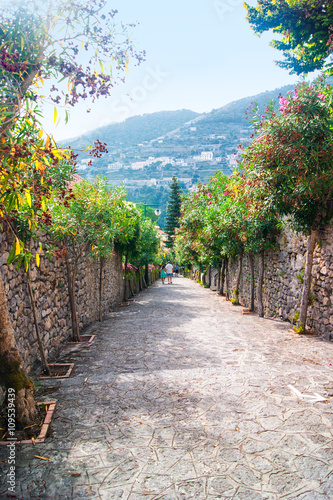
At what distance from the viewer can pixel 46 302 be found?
19.4ft

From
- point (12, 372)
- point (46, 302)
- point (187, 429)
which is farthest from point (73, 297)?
point (187, 429)

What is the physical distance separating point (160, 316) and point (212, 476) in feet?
28.6

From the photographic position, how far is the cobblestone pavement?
8.22ft

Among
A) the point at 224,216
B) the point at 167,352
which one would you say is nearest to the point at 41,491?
the point at 167,352

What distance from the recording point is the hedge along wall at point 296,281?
7118 mm

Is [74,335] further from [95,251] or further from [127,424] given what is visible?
[127,424]

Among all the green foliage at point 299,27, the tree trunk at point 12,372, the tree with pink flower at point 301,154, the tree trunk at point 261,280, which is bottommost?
the tree trunk at point 261,280

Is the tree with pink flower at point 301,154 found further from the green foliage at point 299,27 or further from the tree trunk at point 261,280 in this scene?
the green foliage at point 299,27

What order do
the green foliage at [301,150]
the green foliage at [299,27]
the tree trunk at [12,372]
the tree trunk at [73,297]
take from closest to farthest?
the tree trunk at [12,372], the green foliage at [301,150], the tree trunk at [73,297], the green foliage at [299,27]

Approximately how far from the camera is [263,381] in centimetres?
459

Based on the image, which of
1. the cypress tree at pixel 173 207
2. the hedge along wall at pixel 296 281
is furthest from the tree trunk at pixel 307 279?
the cypress tree at pixel 173 207

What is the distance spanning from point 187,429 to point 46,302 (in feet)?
11.5

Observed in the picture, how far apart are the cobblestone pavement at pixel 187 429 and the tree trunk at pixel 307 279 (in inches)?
64.4

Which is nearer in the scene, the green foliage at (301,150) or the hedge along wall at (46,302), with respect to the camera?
the hedge along wall at (46,302)
